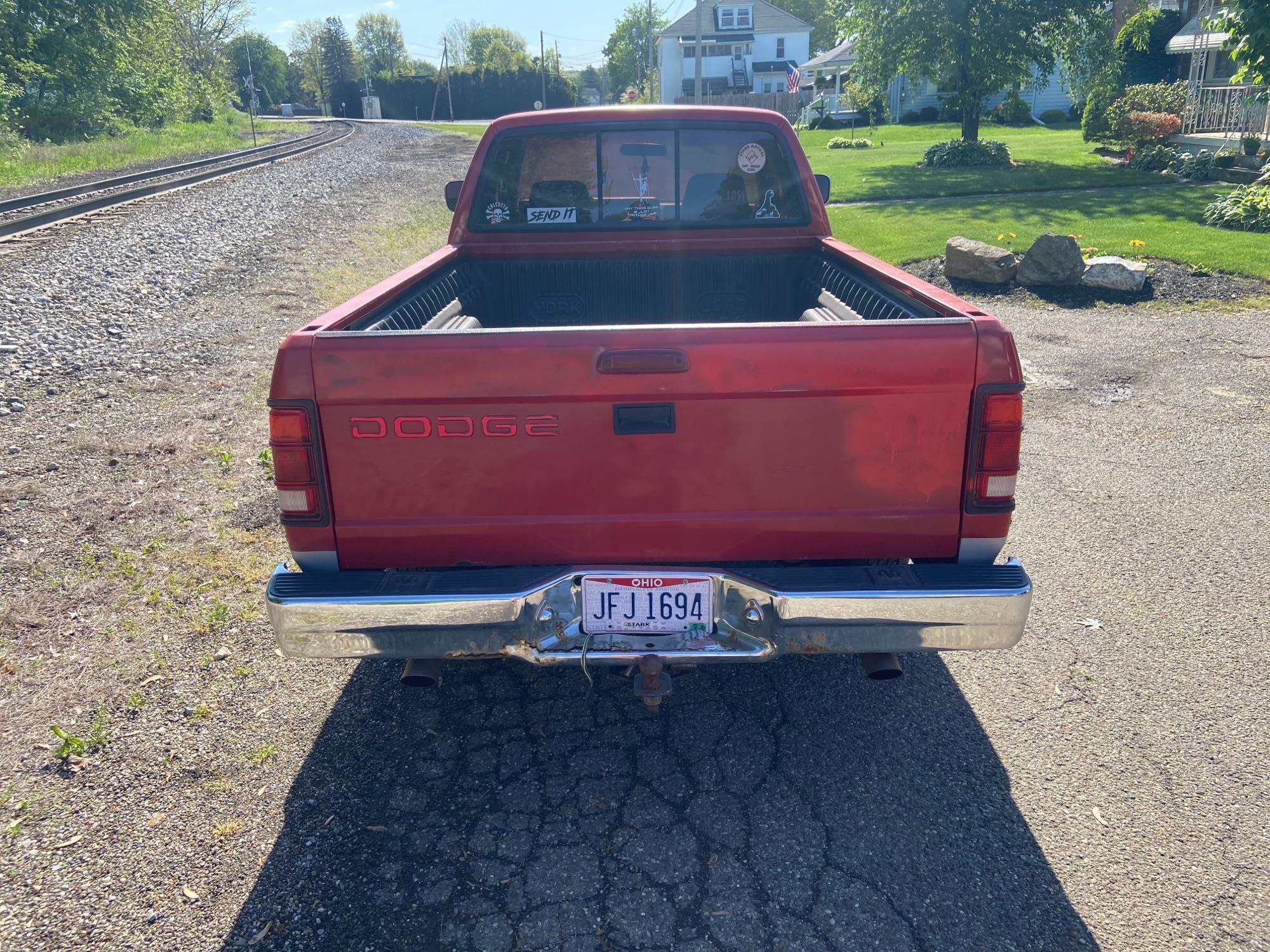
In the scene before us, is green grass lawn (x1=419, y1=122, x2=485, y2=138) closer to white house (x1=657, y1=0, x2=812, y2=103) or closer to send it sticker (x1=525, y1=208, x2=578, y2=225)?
white house (x1=657, y1=0, x2=812, y2=103)

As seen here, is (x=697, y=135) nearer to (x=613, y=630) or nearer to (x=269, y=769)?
(x=613, y=630)

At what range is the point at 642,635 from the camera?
9.11ft

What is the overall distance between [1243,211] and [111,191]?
64.2 ft

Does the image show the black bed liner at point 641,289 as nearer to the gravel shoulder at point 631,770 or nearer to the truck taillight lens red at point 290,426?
the gravel shoulder at point 631,770

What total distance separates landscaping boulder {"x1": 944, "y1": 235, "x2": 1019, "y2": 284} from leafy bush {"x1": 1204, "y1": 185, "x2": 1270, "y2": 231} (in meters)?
4.79

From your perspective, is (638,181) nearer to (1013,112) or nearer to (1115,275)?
(1115,275)

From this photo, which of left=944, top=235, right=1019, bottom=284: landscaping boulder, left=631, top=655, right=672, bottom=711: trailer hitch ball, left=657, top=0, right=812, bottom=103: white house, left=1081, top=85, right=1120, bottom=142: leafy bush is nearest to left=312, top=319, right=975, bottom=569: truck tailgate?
left=631, top=655, right=672, bottom=711: trailer hitch ball

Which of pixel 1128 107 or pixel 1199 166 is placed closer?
pixel 1199 166

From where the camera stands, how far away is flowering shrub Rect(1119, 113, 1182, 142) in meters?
22.6

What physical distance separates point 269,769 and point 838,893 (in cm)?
195

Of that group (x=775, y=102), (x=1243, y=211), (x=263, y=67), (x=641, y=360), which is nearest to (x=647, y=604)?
(x=641, y=360)

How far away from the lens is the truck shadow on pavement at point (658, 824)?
2547 millimetres

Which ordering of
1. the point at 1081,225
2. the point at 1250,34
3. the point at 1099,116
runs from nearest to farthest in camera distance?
the point at 1250,34, the point at 1081,225, the point at 1099,116

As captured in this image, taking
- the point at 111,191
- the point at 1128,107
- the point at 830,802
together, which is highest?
the point at 1128,107
